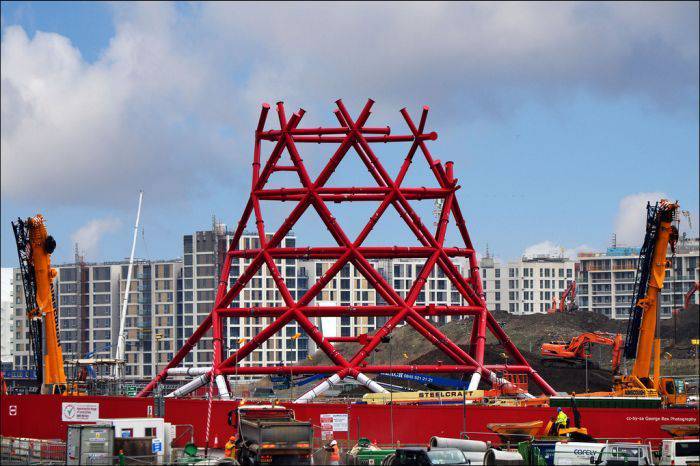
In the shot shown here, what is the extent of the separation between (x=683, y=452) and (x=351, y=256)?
25.0 m

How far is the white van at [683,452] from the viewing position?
159 feet

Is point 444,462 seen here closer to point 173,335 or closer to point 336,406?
point 336,406

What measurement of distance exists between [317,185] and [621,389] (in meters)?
20.9

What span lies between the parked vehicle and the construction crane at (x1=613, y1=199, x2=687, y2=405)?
26666mm

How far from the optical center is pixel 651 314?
7238 centimetres

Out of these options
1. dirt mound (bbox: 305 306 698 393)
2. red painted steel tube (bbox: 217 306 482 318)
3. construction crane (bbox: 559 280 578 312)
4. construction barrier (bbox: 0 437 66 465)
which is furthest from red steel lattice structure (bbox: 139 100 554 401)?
construction crane (bbox: 559 280 578 312)

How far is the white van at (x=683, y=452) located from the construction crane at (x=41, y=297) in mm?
37074

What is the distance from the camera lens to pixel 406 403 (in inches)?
2628

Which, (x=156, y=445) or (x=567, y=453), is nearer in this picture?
(x=567, y=453)

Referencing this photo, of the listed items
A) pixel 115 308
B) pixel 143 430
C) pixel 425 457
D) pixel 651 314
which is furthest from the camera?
pixel 115 308

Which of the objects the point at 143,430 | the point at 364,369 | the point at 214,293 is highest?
the point at 214,293

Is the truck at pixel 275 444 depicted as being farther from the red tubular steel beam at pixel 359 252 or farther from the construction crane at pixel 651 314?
the construction crane at pixel 651 314

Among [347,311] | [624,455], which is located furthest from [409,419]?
[624,455]

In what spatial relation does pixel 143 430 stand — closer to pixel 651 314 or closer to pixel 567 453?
pixel 567 453
